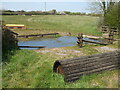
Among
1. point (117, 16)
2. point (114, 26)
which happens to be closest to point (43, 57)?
point (117, 16)

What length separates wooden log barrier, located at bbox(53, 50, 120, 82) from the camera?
28.6 feet

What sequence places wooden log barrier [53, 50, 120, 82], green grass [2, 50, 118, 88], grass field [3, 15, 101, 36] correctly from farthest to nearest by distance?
grass field [3, 15, 101, 36], wooden log barrier [53, 50, 120, 82], green grass [2, 50, 118, 88]

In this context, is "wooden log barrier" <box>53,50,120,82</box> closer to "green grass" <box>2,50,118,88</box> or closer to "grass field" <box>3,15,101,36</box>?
"green grass" <box>2,50,118,88</box>

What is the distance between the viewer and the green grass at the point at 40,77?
8311 mm

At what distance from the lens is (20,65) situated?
11.5 m

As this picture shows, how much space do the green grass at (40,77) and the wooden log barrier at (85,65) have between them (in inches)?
12.1

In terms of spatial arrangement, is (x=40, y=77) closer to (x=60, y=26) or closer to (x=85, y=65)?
(x=85, y=65)

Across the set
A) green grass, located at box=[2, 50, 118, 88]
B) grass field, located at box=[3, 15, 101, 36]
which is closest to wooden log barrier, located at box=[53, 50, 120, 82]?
green grass, located at box=[2, 50, 118, 88]

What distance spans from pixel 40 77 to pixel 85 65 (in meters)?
2.84

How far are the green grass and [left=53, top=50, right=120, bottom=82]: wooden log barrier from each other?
0.31 m

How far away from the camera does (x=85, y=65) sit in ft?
30.6

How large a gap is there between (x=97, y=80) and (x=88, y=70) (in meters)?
0.84

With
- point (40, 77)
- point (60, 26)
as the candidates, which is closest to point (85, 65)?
point (40, 77)

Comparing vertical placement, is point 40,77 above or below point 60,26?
below
